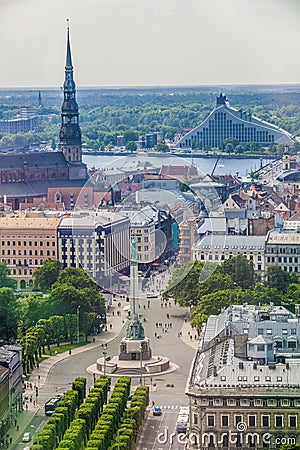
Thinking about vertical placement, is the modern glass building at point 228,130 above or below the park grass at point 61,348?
above

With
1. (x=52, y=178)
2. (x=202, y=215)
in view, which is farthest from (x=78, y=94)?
(x=202, y=215)

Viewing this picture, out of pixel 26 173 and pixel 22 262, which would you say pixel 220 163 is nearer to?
pixel 26 173

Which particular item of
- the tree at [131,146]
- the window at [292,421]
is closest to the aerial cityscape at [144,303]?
the window at [292,421]

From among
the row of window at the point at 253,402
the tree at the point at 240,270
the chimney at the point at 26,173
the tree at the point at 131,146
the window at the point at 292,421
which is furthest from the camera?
the tree at the point at 131,146

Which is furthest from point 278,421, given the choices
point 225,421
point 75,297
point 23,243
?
point 23,243

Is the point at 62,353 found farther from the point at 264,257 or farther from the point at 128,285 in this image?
the point at 264,257

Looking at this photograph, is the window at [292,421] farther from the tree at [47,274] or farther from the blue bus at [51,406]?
the tree at [47,274]
